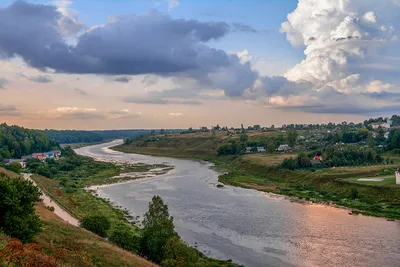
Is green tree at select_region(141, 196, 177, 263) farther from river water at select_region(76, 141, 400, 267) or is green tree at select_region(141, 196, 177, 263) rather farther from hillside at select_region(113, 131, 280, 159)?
hillside at select_region(113, 131, 280, 159)

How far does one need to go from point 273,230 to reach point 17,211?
26546mm

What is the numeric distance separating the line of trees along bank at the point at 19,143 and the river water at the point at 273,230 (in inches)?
2991

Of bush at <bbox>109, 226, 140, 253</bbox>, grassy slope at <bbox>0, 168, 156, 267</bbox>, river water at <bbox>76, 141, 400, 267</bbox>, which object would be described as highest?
grassy slope at <bbox>0, 168, 156, 267</bbox>

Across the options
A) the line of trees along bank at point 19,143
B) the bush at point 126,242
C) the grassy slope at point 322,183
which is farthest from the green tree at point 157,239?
the line of trees along bank at point 19,143

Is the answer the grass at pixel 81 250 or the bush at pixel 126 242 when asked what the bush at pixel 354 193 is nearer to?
the bush at pixel 126 242

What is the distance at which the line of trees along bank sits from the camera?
122m

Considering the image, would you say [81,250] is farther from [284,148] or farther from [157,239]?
[284,148]

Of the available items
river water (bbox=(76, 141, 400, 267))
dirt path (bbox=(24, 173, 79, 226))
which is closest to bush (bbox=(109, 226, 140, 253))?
river water (bbox=(76, 141, 400, 267))

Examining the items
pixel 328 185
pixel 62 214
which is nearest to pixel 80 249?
pixel 62 214

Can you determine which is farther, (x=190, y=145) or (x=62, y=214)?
(x=190, y=145)

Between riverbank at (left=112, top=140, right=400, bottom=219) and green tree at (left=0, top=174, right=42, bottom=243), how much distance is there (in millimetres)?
40248

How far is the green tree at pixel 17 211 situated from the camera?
69.0ft

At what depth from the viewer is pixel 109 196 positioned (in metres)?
62.6

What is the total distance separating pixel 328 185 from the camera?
65.3 meters
